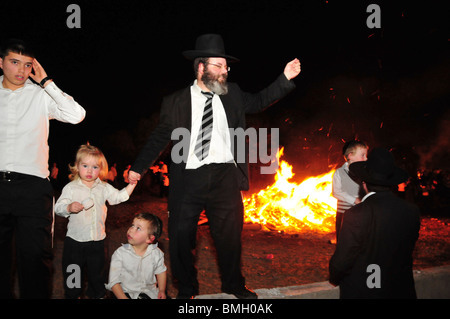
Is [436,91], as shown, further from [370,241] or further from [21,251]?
[21,251]

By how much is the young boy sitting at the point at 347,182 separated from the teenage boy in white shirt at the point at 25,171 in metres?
Answer: 3.67

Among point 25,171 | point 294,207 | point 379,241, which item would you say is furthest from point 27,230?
point 294,207

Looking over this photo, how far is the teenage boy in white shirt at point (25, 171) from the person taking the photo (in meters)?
3.02

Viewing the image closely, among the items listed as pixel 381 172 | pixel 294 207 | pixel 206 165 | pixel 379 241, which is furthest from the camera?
pixel 294 207

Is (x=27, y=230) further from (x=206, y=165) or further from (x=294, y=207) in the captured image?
(x=294, y=207)

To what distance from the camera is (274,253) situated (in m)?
7.20

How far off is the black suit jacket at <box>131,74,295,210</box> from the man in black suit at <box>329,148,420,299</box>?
1.13 m

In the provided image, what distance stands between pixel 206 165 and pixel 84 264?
1776 millimetres

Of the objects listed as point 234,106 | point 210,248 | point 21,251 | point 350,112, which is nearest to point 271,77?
point 350,112

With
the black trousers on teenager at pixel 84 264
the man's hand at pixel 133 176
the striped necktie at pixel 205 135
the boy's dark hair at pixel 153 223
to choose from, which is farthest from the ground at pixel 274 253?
the striped necktie at pixel 205 135

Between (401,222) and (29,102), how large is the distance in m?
3.44

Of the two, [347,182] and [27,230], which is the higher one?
[347,182]

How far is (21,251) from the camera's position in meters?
3.02

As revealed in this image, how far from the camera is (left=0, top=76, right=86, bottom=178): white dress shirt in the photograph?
3.08 metres
